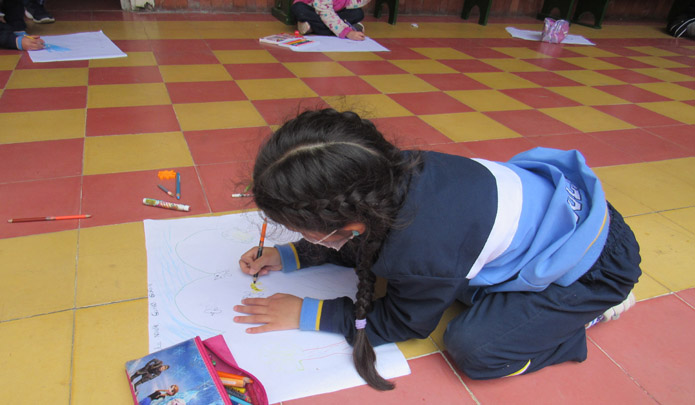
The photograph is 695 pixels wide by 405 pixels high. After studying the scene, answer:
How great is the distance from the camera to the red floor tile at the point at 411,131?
6.77ft

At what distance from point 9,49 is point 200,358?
278 cm

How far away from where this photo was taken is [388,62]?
317 centimetres

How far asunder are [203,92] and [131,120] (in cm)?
46

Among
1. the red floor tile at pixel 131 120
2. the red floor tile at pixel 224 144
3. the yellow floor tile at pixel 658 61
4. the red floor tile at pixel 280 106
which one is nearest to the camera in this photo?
the red floor tile at pixel 224 144

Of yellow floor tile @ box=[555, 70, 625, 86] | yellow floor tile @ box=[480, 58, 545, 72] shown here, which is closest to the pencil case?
yellow floor tile @ box=[480, 58, 545, 72]

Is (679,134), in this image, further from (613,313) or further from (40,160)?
(40,160)

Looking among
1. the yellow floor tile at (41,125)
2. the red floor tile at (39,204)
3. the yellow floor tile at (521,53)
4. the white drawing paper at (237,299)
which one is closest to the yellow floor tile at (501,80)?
the yellow floor tile at (521,53)

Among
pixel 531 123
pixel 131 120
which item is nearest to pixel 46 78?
pixel 131 120

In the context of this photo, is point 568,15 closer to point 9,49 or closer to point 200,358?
point 9,49

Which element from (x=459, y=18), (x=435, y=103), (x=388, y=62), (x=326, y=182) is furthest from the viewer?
(x=459, y=18)

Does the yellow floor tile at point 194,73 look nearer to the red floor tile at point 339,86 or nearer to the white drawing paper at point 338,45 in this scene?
the red floor tile at point 339,86

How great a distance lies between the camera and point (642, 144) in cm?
231

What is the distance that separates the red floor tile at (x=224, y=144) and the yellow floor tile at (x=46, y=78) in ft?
2.98

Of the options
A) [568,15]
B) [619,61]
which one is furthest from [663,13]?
[619,61]
